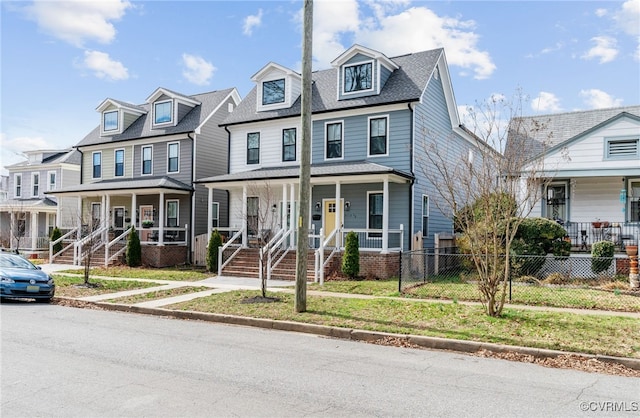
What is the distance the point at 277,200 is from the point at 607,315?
51.0 ft

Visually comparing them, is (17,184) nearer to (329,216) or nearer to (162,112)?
(162,112)

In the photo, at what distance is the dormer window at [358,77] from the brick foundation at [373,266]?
7.74 m

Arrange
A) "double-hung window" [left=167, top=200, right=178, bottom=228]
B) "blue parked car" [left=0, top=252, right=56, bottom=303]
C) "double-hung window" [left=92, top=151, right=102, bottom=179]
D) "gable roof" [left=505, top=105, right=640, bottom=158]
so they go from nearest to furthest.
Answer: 1. "blue parked car" [left=0, top=252, right=56, bottom=303]
2. "gable roof" [left=505, top=105, right=640, bottom=158]
3. "double-hung window" [left=167, top=200, right=178, bottom=228]
4. "double-hung window" [left=92, top=151, right=102, bottom=179]

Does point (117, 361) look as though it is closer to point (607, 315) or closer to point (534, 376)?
point (534, 376)

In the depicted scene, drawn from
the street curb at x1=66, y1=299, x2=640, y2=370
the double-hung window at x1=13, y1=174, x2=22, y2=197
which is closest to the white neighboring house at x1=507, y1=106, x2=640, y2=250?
the street curb at x1=66, y1=299, x2=640, y2=370

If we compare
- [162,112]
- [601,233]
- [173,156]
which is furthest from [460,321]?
[162,112]

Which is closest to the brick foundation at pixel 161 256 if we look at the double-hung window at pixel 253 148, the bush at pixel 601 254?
the double-hung window at pixel 253 148

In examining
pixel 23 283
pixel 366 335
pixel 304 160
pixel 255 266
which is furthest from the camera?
pixel 255 266

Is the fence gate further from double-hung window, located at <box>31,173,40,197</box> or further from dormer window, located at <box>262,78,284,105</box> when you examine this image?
double-hung window, located at <box>31,173,40,197</box>

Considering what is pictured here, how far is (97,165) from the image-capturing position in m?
30.8

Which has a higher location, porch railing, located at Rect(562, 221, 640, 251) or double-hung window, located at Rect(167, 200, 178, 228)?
double-hung window, located at Rect(167, 200, 178, 228)

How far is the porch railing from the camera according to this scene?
713 inches

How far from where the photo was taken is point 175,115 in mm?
28172

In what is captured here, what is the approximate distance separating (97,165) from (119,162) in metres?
2.03
